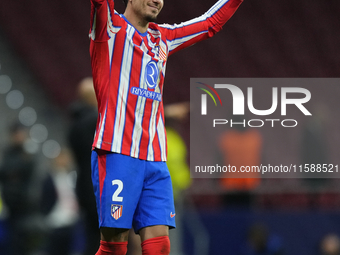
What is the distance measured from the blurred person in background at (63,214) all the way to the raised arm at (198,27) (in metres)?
3.29

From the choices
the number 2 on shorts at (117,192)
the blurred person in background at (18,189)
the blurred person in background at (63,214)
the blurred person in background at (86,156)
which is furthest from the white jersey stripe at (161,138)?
the blurred person in background at (63,214)

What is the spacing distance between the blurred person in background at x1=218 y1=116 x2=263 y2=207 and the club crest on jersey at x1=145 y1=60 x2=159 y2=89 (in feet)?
13.0

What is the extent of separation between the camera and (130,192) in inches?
107

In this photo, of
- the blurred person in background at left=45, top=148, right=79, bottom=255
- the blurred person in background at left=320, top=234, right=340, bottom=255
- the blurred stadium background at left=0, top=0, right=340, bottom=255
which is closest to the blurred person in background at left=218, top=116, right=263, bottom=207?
the blurred person in background at left=320, top=234, right=340, bottom=255

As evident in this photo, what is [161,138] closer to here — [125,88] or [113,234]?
[125,88]

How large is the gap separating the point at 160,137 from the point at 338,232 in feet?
13.4

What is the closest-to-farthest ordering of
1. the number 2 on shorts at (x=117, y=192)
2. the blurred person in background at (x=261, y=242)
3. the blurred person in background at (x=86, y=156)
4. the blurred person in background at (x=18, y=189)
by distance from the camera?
1. the number 2 on shorts at (x=117, y=192)
2. the blurred person in background at (x=86, y=156)
3. the blurred person in background at (x=18, y=189)
4. the blurred person in background at (x=261, y=242)

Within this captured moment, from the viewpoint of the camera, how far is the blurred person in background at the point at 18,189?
5539 millimetres

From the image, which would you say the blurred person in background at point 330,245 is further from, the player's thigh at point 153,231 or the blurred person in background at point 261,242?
the player's thigh at point 153,231

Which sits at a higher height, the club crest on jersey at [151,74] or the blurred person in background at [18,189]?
the club crest on jersey at [151,74]

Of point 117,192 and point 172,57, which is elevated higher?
point 172,57

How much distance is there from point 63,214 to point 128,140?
4.29m


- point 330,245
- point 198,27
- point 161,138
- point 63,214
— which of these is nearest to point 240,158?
point 330,245

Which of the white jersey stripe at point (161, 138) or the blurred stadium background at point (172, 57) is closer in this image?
the white jersey stripe at point (161, 138)
